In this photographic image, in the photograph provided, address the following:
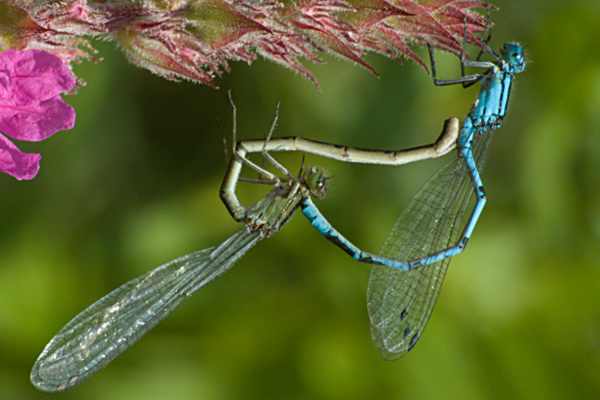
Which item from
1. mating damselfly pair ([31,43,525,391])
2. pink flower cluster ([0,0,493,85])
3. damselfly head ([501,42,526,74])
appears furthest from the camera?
damselfly head ([501,42,526,74])

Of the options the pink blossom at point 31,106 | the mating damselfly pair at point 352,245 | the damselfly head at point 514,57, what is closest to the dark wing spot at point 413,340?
the mating damselfly pair at point 352,245

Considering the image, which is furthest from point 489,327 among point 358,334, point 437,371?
point 358,334

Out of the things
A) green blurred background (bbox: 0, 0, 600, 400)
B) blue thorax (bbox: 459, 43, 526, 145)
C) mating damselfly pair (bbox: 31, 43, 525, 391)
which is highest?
blue thorax (bbox: 459, 43, 526, 145)

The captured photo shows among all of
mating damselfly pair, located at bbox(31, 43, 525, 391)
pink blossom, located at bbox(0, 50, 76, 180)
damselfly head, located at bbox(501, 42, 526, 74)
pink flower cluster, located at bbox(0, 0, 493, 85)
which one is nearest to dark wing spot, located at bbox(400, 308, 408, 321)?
mating damselfly pair, located at bbox(31, 43, 525, 391)

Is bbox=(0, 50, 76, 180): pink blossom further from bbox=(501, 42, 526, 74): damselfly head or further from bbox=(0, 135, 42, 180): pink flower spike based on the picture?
bbox=(501, 42, 526, 74): damselfly head

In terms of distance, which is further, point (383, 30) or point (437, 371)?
point (437, 371)

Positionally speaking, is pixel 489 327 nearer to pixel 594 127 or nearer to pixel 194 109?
pixel 594 127

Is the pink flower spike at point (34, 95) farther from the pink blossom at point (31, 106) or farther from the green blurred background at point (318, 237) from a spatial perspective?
the green blurred background at point (318, 237)
